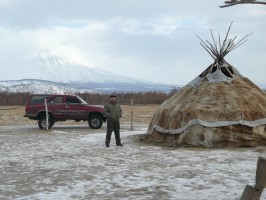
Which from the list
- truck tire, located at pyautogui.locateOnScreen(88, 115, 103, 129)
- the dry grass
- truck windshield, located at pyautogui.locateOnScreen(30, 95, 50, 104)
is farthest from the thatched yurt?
the dry grass

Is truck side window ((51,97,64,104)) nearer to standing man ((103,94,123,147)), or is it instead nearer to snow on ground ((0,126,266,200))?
snow on ground ((0,126,266,200))

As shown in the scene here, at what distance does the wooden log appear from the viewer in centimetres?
480

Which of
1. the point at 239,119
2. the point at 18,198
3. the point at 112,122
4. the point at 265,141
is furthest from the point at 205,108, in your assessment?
the point at 18,198

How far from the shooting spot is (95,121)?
2089 cm

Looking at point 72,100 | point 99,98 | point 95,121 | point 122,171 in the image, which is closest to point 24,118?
point 72,100

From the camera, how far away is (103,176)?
8.70m

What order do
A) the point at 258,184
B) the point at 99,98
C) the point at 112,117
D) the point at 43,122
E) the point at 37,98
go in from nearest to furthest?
the point at 258,184 < the point at 112,117 < the point at 43,122 < the point at 37,98 < the point at 99,98

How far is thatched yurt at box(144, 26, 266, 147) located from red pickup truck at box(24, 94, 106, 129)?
609cm

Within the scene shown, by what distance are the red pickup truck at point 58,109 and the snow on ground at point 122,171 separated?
6.09 m

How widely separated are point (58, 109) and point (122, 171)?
1170 cm

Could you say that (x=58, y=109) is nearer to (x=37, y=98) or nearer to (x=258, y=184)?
(x=37, y=98)

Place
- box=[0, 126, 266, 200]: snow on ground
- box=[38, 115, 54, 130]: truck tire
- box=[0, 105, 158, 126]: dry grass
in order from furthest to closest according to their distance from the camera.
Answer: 1. box=[0, 105, 158, 126]: dry grass
2. box=[38, 115, 54, 130]: truck tire
3. box=[0, 126, 266, 200]: snow on ground

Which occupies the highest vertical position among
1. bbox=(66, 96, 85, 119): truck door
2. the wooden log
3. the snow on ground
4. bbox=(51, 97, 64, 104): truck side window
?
bbox=(51, 97, 64, 104): truck side window

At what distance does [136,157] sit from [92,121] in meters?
9.90
